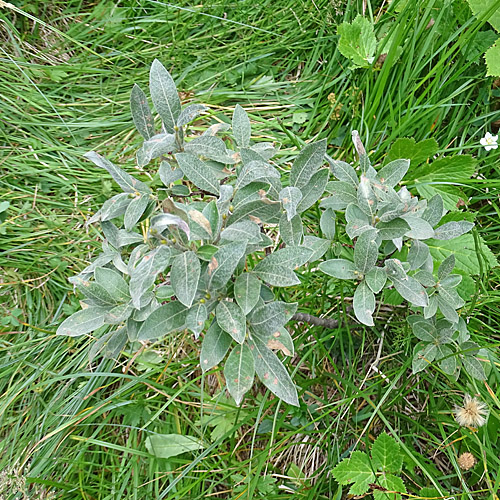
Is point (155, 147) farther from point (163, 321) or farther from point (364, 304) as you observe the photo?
point (364, 304)

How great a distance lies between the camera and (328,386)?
5.10ft

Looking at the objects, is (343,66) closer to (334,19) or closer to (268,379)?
(334,19)

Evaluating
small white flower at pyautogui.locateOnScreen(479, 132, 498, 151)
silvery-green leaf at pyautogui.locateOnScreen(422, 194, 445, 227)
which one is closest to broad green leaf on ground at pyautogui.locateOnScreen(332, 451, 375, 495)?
silvery-green leaf at pyautogui.locateOnScreen(422, 194, 445, 227)

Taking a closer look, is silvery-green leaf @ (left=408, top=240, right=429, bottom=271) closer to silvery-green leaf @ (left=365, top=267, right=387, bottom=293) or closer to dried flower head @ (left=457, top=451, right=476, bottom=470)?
silvery-green leaf @ (left=365, top=267, right=387, bottom=293)

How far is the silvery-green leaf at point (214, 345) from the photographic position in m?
0.91

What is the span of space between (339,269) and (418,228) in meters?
0.21

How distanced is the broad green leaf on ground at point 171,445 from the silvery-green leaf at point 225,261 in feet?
2.95

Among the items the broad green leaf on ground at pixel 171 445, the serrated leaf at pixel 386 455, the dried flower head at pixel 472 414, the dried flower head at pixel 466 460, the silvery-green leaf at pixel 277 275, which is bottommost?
the broad green leaf on ground at pixel 171 445

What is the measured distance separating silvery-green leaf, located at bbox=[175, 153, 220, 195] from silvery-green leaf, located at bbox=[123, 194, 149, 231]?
0.33ft

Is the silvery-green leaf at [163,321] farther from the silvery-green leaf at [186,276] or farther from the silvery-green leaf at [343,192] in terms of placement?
the silvery-green leaf at [343,192]

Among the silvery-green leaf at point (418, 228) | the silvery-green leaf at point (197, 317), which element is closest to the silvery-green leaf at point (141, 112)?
the silvery-green leaf at point (197, 317)

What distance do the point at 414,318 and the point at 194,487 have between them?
2.97 ft

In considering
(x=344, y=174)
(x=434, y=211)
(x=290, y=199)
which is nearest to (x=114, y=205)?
(x=290, y=199)

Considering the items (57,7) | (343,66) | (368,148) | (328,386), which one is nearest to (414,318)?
(328,386)
